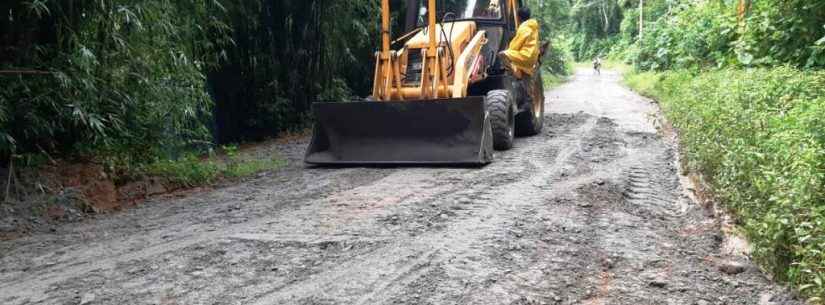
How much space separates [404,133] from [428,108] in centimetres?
37

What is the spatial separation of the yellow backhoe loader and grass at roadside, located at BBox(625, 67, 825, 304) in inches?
79.7

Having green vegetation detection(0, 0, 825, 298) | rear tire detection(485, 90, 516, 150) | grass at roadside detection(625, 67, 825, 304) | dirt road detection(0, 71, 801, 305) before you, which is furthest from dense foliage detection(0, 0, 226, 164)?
grass at roadside detection(625, 67, 825, 304)

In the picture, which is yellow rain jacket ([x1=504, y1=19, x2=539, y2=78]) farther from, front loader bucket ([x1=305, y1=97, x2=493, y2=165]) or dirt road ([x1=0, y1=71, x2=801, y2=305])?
dirt road ([x1=0, y1=71, x2=801, y2=305])

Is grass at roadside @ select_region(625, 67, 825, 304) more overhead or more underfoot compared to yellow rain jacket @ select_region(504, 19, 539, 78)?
more underfoot

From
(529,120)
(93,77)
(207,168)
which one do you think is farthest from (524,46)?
(93,77)

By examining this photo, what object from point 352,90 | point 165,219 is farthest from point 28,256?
point 352,90

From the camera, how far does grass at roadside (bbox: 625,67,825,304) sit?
3.40m

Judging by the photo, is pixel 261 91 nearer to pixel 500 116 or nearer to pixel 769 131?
pixel 500 116

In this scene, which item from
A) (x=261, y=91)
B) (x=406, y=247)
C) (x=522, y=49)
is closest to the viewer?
(x=406, y=247)

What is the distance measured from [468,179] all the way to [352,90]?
759cm

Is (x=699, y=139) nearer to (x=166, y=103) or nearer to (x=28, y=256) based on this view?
(x=166, y=103)

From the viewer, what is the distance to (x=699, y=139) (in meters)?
6.38

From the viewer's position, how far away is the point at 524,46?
8898mm

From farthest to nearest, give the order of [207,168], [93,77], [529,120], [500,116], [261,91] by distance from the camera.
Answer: [261,91] → [529,120] → [500,116] → [207,168] → [93,77]
